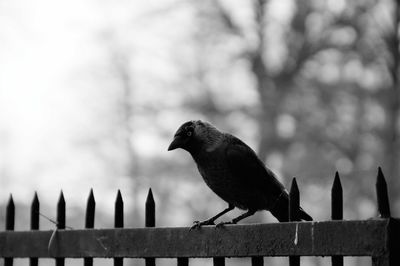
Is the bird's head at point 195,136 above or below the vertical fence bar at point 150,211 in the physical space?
above

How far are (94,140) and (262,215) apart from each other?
4.88m

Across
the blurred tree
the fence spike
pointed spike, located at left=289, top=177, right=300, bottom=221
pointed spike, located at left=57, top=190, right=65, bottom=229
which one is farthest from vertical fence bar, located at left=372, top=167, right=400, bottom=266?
the blurred tree

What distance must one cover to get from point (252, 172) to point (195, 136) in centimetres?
36

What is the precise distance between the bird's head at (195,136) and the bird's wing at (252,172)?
150mm

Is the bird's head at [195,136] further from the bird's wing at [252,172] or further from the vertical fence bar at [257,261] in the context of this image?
the vertical fence bar at [257,261]

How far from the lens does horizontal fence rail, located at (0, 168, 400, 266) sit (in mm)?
2398

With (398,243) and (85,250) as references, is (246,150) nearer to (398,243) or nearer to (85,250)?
(85,250)

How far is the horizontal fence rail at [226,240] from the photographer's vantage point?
7.87 ft

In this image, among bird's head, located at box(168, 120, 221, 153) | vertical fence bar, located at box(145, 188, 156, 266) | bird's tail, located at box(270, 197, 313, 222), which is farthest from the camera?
bird's head, located at box(168, 120, 221, 153)

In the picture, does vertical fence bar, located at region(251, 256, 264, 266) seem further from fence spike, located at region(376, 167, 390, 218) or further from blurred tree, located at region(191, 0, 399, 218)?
blurred tree, located at region(191, 0, 399, 218)

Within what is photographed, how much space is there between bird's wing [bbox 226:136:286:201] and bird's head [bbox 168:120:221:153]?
150 millimetres

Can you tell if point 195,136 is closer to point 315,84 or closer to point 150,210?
point 150,210

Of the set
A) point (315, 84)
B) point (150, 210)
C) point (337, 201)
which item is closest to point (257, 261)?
point (337, 201)

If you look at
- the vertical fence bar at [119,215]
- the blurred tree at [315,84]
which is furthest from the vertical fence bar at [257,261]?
the blurred tree at [315,84]
